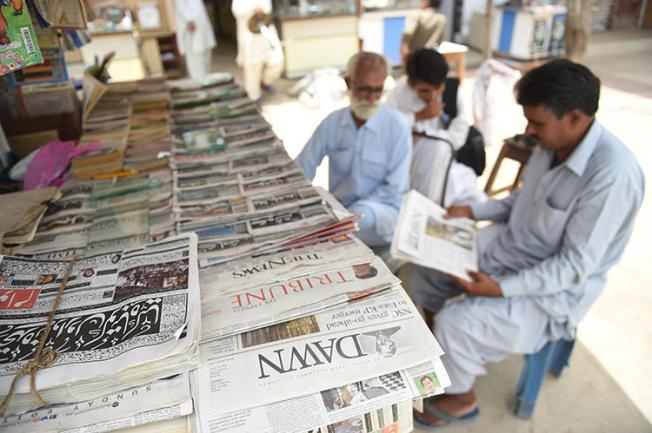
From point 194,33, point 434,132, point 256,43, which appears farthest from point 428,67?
point 194,33

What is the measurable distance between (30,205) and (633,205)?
Result: 1.72 m

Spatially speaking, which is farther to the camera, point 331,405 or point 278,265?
point 278,265

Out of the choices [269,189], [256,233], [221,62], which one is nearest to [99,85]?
[269,189]

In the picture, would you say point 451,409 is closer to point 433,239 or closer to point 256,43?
point 433,239

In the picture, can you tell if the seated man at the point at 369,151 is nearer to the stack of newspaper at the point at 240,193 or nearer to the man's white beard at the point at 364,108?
the man's white beard at the point at 364,108

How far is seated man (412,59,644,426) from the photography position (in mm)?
1321

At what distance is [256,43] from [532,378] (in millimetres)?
4793

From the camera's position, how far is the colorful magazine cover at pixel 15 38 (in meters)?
0.87

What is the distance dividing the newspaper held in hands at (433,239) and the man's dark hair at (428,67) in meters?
0.99

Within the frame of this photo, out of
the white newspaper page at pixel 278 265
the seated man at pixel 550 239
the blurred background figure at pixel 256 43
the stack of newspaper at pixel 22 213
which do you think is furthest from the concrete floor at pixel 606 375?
the blurred background figure at pixel 256 43

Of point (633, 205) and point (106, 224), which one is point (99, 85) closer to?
point (106, 224)

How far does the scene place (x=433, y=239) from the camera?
1.47m

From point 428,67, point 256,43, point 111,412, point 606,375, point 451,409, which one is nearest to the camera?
point 111,412

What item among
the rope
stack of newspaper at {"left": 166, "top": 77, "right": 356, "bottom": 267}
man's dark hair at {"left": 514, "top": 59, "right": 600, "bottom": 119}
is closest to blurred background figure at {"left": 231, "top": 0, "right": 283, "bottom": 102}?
stack of newspaper at {"left": 166, "top": 77, "right": 356, "bottom": 267}
